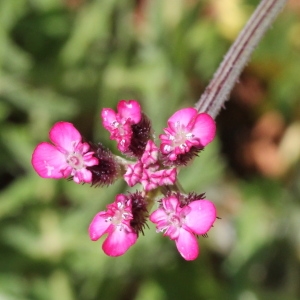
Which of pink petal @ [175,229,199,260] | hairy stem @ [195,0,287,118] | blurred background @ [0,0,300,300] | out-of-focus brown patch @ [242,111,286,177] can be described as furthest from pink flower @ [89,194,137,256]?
out-of-focus brown patch @ [242,111,286,177]

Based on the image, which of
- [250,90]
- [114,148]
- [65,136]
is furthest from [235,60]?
[250,90]

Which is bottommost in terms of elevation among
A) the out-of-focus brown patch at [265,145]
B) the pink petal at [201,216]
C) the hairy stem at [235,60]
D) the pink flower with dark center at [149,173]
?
the pink petal at [201,216]

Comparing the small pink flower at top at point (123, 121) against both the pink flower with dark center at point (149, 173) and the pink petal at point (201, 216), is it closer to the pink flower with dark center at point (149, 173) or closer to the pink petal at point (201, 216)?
the pink flower with dark center at point (149, 173)

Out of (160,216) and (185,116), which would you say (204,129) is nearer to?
(185,116)

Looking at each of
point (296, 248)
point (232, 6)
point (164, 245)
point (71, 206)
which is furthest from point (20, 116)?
point (296, 248)

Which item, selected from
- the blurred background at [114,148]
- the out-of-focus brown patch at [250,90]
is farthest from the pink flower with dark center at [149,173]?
the out-of-focus brown patch at [250,90]

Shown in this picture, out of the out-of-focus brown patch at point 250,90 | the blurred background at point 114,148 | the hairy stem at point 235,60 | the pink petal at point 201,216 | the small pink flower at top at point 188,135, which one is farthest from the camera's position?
the out-of-focus brown patch at point 250,90
